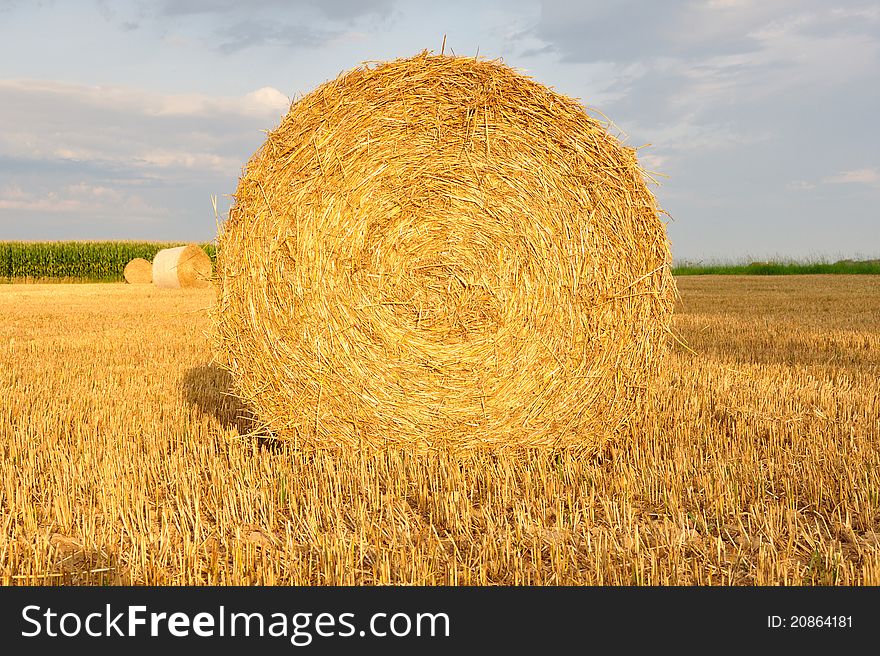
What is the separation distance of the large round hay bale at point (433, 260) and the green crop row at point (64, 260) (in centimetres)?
3416

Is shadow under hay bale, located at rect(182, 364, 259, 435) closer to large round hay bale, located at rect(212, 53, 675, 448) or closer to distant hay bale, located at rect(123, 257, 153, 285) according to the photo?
large round hay bale, located at rect(212, 53, 675, 448)

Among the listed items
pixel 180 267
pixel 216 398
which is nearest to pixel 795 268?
pixel 180 267

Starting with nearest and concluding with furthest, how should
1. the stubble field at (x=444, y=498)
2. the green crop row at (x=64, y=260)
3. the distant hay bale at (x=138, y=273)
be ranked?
1. the stubble field at (x=444, y=498)
2. the distant hay bale at (x=138, y=273)
3. the green crop row at (x=64, y=260)

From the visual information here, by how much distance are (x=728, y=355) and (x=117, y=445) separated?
6.28 meters

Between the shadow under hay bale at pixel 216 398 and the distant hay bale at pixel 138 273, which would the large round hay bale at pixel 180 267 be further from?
the shadow under hay bale at pixel 216 398

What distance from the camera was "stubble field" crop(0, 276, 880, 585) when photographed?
3.26m

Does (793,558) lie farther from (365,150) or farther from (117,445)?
(117,445)

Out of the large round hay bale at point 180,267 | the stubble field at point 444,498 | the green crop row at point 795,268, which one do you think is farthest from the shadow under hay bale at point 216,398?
the green crop row at point 795,268

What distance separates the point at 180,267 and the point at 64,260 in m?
16.3

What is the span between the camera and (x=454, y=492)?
407cm

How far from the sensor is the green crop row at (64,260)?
117 feet

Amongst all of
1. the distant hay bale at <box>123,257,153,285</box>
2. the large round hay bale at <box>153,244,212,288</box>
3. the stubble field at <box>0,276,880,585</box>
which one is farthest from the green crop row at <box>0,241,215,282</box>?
the stubble field at <box>0,276,880,585</box>

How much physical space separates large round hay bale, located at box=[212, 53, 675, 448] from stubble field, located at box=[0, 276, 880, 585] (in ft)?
1.12

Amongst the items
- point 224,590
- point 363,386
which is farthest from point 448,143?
point 224,590
